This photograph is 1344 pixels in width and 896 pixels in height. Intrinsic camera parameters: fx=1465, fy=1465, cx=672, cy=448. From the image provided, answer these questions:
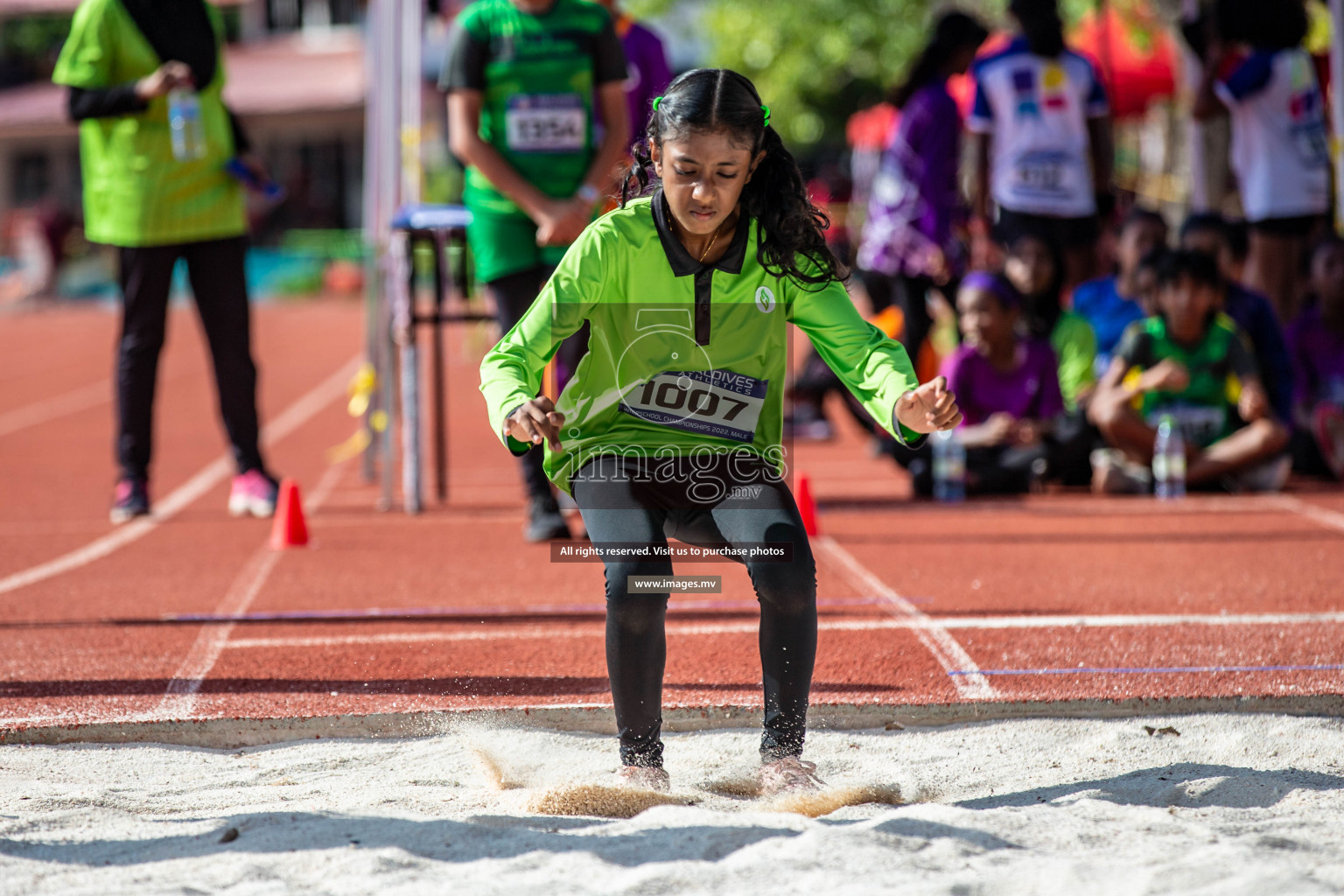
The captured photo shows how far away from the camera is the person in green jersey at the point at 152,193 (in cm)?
648

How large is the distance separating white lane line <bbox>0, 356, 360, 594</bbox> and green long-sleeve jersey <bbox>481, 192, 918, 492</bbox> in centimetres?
322

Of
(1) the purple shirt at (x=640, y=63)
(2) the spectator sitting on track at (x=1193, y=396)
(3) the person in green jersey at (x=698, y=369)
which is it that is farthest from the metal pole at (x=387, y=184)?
(3) the person in green jersey at (x=698, y=369)

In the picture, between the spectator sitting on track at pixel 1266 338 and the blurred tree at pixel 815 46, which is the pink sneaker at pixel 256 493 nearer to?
the spectator sitting on track at pixel 1266 338

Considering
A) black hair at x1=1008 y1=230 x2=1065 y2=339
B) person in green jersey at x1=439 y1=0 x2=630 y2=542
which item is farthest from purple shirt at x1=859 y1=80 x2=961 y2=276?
person in green jersey at x1=439 y1=0 x2=630 y2=542

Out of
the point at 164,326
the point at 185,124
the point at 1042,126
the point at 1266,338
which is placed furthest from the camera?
the point at 1042,126

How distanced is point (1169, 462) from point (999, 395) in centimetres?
90

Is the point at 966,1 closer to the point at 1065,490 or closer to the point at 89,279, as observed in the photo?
the point at 1065,490

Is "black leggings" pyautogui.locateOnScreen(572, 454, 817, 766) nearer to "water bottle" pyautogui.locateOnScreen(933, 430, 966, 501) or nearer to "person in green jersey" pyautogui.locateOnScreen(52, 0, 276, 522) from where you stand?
"person in green jersey" pyautogui.locateOnScreen(52, 0, 276, 522)

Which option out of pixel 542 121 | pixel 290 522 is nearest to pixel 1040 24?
pixel 542 121

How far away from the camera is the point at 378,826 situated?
114 inches

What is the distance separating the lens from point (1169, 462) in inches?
279

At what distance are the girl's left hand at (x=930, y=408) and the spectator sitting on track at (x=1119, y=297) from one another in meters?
5.43

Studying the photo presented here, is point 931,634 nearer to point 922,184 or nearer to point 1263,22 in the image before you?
point 922,184

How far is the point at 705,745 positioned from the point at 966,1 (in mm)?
19111
